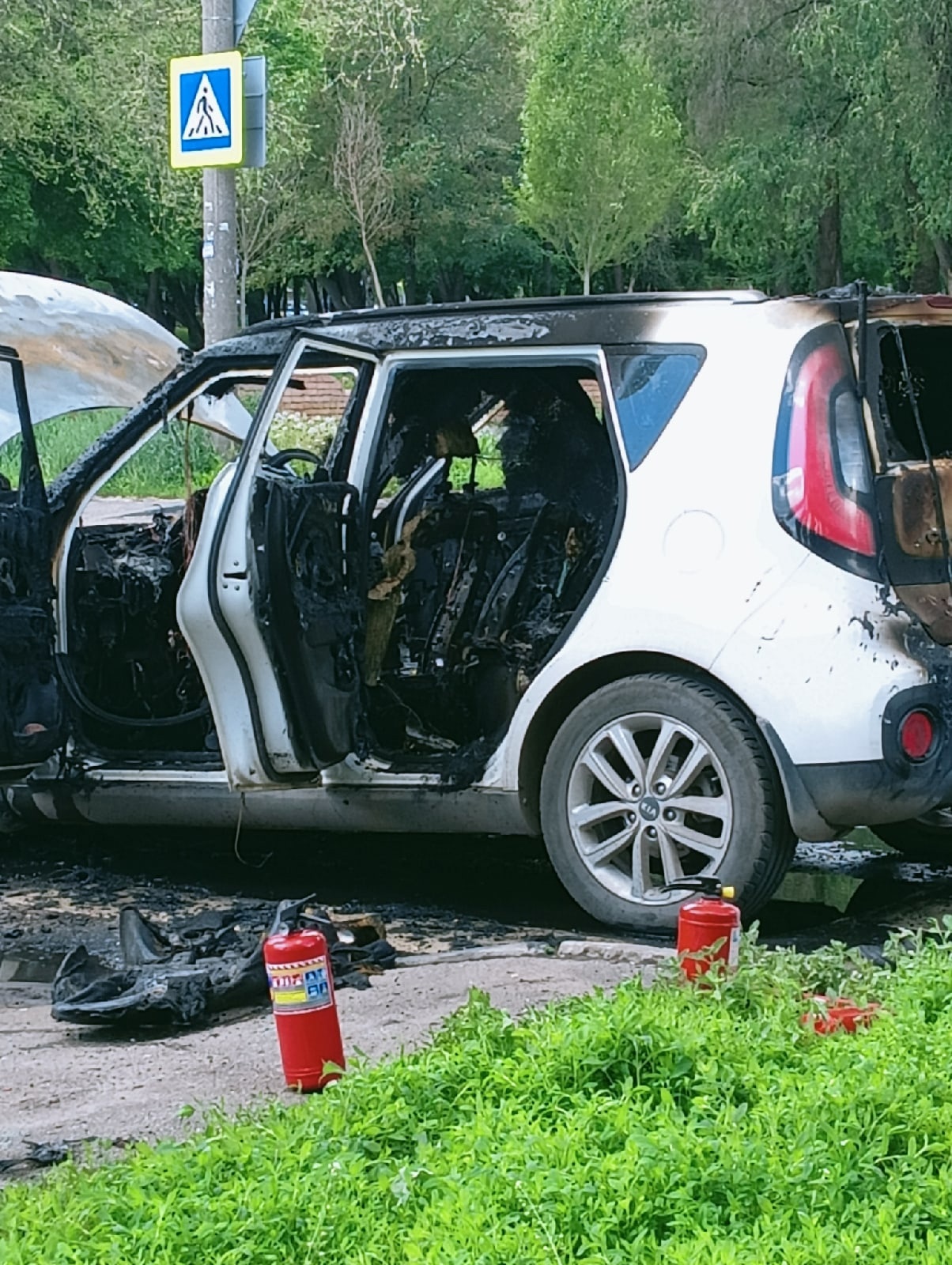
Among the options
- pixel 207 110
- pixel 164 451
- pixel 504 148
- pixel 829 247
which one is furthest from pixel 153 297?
pixel 207 110

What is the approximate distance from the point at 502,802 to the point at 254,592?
3.46 ft

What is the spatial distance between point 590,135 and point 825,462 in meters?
30.6

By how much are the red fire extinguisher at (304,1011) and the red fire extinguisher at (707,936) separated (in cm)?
84


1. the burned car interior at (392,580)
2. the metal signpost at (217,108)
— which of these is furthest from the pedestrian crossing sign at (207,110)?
the burned car interior at (392,580)

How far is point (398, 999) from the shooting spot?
4.45 metres

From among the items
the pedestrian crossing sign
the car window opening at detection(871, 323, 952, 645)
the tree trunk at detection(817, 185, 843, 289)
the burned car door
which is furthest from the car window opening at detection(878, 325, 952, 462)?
the tree trunk at detection(817, 185, 843, 289)

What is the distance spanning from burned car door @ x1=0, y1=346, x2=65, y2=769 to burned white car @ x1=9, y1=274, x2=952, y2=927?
1 cm

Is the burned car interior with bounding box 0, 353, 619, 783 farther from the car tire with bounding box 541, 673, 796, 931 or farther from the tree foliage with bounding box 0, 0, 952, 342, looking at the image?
the tree foliage with bounding box 0, 0, 952, 342

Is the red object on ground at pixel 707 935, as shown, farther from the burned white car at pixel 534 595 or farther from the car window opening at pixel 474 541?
the car window opening at pixel 474 541

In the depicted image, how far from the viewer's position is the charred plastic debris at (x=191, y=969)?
445 centimetres

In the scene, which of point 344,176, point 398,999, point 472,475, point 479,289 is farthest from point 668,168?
point 398,999

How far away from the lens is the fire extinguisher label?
12.1 ft

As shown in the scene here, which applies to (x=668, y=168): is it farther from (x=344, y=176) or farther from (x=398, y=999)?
(x=398, y=999)

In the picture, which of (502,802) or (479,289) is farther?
(479,289)
